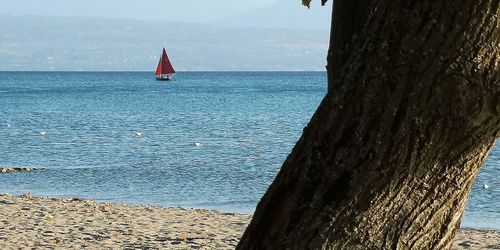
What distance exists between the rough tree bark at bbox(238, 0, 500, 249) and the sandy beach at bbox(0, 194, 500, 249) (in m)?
8.09

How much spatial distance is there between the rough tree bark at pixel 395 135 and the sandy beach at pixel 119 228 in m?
8.09

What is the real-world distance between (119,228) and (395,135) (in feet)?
33.3

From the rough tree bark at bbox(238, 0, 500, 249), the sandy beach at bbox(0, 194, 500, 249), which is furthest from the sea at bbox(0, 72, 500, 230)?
the rough tree bark at bbox(238, 0, 500, 249)

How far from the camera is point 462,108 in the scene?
276cm

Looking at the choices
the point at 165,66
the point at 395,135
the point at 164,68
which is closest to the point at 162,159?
the point at 395,135

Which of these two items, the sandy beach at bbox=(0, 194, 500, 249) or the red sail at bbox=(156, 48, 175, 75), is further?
the red sail at bbox=(156, 48, 175, 75)

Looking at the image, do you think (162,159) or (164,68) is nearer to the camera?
(162,159)

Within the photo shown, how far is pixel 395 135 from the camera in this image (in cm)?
281

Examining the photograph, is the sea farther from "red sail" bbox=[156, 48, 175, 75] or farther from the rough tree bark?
"red sail" bbox=[156, 48, 175, 75]

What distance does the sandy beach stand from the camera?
36.4ft

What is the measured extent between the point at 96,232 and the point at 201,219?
244 centimetres

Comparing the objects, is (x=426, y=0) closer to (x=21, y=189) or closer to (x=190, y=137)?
(x=21, y=189)

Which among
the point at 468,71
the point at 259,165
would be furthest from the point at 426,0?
the point at 259,165

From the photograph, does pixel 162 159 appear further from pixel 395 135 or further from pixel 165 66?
pixel 165 66
